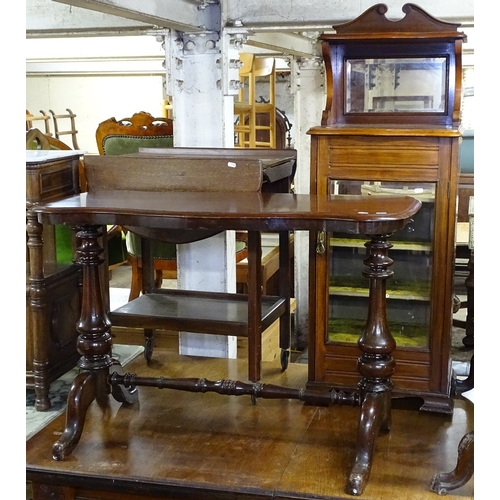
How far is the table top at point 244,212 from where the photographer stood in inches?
89.0

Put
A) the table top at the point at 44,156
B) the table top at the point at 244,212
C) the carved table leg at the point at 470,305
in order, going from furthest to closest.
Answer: the carved table leg at the point at 470,305
the table top at the point at 44,156
the table top at the point at 244,212

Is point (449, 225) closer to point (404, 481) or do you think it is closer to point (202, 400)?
point (404, 481)

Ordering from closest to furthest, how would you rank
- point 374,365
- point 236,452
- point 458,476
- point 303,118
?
1. point 458,476
2. point 374,365
3. point 236,452
4. point 303,118

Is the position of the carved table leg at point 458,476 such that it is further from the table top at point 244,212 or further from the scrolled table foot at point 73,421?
the scrolled table foot at point 73,421

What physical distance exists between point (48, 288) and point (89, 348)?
64 centimetres

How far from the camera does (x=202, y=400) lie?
3117 mm

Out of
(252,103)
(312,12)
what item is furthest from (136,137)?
(252,103)

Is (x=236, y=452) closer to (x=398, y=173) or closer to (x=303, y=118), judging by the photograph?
(x=398, y=173)

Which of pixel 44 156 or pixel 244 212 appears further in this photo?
pixel 44 156

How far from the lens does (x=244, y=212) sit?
2338mm

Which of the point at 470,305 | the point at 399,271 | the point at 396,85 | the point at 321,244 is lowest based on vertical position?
the point at 470,305

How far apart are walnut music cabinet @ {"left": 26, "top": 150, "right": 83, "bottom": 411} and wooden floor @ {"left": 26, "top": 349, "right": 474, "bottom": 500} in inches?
15.9

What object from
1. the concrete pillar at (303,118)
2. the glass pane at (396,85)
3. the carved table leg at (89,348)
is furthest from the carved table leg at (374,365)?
the concrete pillar at (303,118)
